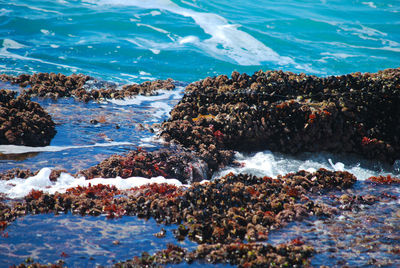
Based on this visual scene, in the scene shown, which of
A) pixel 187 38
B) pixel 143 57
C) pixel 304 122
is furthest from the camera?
pixel 187 38

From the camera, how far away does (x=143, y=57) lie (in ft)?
73.2

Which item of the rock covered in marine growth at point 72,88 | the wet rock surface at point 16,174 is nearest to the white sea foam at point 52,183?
the wet rock surface at point 16,174

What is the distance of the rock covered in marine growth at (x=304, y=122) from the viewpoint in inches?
377

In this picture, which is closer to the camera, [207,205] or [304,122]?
[207,205]

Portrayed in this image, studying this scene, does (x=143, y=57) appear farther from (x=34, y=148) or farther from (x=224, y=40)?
(x=34, y=148)

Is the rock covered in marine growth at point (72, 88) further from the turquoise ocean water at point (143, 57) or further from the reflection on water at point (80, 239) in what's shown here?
the reflection on water at point (80, 239)

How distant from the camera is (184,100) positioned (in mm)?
11258

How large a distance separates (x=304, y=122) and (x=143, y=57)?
14591 millimetres

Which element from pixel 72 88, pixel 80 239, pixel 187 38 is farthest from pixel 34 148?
pixel 187 38

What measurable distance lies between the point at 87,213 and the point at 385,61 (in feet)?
76.4

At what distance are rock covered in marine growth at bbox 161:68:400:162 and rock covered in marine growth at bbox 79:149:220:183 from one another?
1.79ft

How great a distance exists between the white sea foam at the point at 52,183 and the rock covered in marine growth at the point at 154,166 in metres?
0.18

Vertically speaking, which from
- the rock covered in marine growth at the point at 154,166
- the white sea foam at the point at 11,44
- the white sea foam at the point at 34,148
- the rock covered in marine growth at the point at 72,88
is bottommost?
the rock covered in marine growth at the point at 154,166

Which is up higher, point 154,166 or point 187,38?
point 187,38
